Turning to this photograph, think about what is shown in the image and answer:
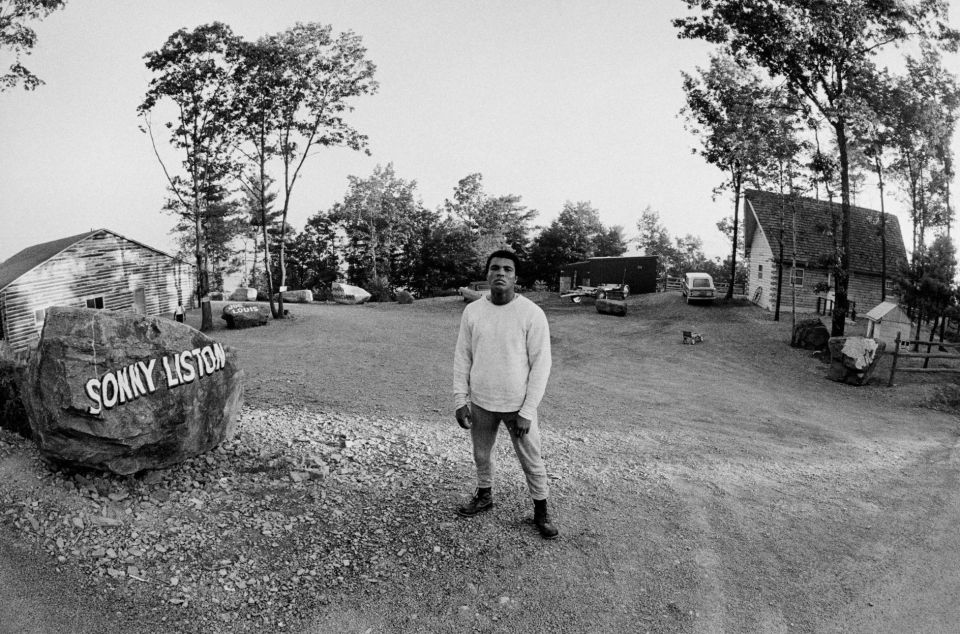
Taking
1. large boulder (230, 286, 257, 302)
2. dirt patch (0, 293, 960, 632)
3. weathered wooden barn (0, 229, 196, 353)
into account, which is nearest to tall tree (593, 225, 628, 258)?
large boulder (230, 286, 257, 302)

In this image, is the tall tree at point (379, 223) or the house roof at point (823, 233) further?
the tall tree at point (379, 223)

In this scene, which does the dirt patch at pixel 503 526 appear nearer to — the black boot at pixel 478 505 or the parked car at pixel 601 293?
the black boot at pixel 478 505

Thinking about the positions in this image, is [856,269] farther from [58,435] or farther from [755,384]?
[58,435]

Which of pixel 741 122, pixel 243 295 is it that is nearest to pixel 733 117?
pixel 741 122

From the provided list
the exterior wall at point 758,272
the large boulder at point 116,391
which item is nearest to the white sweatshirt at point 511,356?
the large boulder at point 116,391

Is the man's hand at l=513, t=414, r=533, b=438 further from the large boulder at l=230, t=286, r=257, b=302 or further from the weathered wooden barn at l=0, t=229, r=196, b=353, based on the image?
the large boulder at l=230, t=286, r=257, b=302

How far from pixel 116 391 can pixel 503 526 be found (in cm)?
346

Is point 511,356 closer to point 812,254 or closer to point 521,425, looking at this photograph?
point 521,425

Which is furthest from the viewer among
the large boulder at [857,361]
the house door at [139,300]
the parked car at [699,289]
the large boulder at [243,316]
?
the parked car at [699,289]

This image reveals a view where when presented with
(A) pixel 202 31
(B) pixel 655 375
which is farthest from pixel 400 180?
(B) pixel 655 375

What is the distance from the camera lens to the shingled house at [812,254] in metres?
Answer: 28.2

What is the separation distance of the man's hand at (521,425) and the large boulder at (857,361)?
42.3 ft

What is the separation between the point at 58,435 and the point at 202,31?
79.9ft

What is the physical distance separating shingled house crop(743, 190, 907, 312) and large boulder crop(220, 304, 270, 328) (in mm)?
22465
